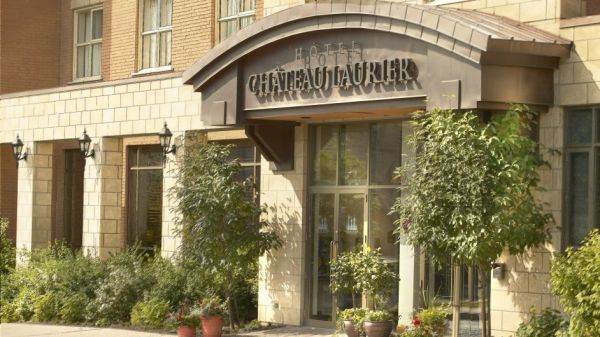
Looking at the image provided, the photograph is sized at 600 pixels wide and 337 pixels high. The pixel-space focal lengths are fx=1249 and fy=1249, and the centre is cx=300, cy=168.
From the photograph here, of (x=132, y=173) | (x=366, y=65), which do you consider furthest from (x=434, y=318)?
(x=132, y=173)

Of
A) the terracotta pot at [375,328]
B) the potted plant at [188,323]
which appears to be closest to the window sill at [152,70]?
the potted plant at [188,323]

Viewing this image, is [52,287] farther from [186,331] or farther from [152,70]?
[152,70]

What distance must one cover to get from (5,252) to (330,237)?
32.6 ft

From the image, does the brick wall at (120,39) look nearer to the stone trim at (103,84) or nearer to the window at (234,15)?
the stone trim at (103,84)

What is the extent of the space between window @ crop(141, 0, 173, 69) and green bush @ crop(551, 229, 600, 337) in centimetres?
1308

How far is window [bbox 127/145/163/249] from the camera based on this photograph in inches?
973

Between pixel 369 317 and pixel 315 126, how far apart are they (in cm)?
394

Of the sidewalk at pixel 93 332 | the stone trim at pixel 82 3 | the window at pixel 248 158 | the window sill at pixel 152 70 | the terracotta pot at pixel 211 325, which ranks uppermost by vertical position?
the stone trim at pixel 82 3

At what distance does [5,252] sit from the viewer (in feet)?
87.9

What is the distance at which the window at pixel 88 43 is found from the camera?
28172 mm

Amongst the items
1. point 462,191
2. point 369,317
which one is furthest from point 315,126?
point 462,191

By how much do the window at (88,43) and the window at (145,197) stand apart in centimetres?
356

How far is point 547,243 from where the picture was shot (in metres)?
15.7

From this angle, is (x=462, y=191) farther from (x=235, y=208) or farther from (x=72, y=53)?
(x=72, y=53)
